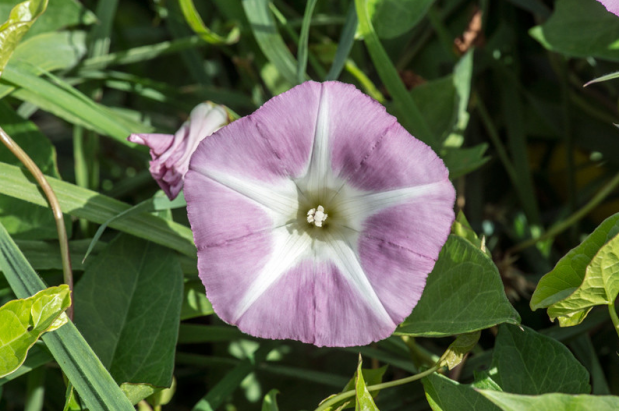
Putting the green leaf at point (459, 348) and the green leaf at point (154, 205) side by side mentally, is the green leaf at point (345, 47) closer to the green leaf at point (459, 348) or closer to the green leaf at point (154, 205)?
the green leaf at point (154, 205)

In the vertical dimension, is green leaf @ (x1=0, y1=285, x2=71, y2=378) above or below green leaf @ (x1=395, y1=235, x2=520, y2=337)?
below

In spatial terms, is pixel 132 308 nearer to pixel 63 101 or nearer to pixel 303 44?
pixel 63 101

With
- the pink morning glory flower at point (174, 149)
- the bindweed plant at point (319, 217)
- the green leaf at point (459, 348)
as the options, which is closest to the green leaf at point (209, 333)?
the bindweed plant at point (319, 217)

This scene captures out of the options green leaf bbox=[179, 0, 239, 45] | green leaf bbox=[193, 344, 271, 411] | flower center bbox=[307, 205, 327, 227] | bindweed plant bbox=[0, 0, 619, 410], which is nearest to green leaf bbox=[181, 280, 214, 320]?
bindweed plant bbox=[0, 0, 619, 410]


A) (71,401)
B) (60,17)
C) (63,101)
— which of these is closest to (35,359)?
(71,401)

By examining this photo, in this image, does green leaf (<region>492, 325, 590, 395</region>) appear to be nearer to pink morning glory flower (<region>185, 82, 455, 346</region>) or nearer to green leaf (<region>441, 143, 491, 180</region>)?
pink morning glory flower (<region>185, 82, 455, 346</region>)
